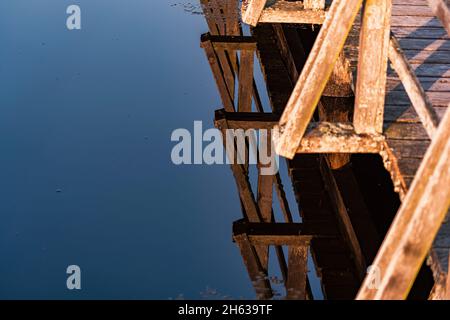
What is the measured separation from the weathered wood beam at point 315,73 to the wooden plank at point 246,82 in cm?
329

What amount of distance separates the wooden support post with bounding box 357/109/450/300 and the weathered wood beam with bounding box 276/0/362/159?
115cm

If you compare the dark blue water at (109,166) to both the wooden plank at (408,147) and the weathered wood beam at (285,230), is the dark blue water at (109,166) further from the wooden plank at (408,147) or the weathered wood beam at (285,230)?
the wooden plank at (408,147)

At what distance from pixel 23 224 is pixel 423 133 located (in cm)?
234

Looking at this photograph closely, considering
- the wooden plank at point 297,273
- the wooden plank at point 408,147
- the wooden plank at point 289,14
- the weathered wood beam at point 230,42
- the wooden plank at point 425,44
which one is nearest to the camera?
the wooden plank at point 408,147

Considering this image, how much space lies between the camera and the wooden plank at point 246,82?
7469 millimetres

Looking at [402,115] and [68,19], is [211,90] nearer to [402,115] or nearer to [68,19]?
[68,19]

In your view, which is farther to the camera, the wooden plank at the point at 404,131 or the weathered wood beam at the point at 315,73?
the wooden plank at the point at 404,131

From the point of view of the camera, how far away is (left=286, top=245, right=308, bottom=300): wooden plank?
187 inches

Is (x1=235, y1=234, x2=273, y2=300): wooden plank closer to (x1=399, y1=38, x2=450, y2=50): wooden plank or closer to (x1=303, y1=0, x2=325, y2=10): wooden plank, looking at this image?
(x1=399, y1=38, x2=450, y2=50): wooden plank

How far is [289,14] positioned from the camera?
20.0 ft

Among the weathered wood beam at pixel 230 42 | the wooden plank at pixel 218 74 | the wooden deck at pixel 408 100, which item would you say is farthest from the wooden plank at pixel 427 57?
the weathered wood beam at pixel 230 42

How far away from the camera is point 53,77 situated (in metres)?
7.30
